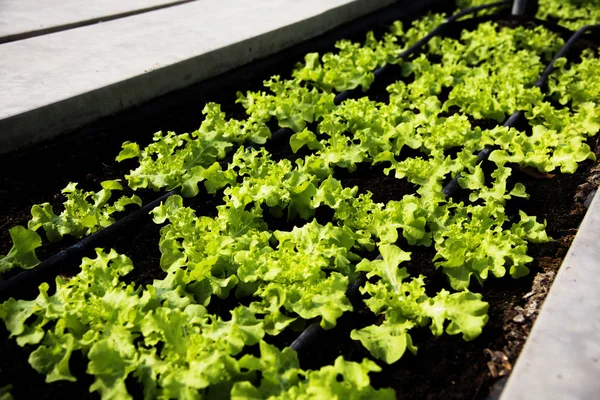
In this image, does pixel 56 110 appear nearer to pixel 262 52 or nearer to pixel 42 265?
pixel 42 265

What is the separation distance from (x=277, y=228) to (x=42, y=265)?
3.93 feet

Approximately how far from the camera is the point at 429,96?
4.43m

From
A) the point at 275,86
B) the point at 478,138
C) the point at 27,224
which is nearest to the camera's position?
the point at 27,224

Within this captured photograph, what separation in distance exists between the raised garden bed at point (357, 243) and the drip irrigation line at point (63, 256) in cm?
3

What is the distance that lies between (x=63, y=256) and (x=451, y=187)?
2.20 m

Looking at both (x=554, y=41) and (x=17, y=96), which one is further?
(x=554, y=41)

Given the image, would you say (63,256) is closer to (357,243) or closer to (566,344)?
(357,243)

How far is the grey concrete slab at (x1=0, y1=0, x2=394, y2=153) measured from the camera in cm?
355

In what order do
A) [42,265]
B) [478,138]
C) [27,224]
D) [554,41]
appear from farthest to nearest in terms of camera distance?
1. [554,41]
2. [478,138]
3. [27,224]
4. [42,265]

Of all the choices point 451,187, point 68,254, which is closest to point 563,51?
point 451,187

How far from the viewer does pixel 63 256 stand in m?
2.72

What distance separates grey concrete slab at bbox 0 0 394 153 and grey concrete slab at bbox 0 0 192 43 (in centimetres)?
19

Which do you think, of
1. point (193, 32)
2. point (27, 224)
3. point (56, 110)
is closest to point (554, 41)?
point (193, 32)

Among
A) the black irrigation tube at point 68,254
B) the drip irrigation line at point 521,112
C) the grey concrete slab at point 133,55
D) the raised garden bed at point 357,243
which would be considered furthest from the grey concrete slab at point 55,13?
the drip irrigation line at point 521,112
